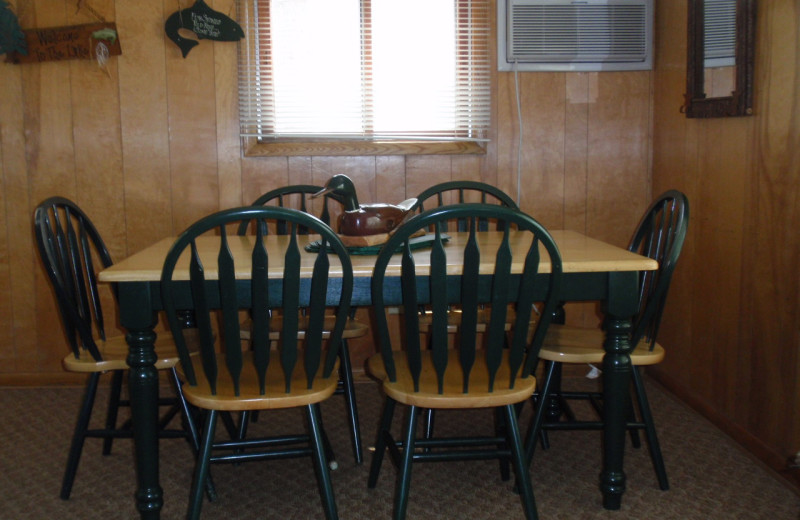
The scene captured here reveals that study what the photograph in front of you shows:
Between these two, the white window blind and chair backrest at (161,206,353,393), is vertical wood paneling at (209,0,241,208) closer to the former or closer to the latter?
chair backrest at (161,206,353,393)

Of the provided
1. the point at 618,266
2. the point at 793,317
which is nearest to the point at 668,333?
the point at 793,317

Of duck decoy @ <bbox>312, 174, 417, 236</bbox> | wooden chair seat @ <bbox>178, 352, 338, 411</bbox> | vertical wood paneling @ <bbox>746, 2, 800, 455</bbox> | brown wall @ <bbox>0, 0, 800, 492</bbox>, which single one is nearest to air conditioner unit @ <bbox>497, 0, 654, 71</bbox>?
brown wall @ <bbox>0, 0, 800, 492</bbox>

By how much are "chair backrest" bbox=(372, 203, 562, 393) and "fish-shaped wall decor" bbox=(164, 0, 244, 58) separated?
1.57 metres

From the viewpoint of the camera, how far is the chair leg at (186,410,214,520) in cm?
184

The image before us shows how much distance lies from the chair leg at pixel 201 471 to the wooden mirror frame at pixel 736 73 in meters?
1.85

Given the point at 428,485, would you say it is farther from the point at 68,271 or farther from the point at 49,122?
the point at 49,122

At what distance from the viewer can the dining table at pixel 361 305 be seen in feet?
6.23

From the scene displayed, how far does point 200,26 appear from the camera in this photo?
299cm

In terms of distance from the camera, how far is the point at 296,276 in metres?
1.77

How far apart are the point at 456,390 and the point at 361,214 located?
2.00ft

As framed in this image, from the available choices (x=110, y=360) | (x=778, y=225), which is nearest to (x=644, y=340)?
(x=778, y=225)

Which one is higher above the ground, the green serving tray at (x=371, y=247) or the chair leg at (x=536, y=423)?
the green serving tray at (x=371, y=247)

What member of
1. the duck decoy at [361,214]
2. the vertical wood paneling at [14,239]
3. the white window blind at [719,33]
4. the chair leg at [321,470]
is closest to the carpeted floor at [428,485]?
the chair leg at [321,470]

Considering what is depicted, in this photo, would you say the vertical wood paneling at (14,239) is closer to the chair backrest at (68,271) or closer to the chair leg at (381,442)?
the chair backrest at (68,271)
